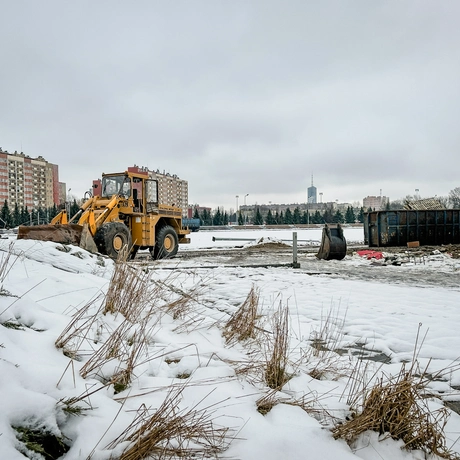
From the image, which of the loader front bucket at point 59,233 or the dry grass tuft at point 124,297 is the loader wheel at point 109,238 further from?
the dry grass tuft at point 124,297

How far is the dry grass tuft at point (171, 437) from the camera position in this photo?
160 cm

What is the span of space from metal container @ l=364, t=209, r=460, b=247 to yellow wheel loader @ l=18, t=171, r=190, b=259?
29.4ft

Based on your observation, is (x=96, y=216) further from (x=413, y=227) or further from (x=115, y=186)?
(x=413, y=227)

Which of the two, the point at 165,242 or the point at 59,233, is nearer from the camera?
the point at 59,233

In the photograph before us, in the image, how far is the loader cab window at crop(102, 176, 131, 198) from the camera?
12164mm

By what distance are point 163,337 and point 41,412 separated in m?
1.51

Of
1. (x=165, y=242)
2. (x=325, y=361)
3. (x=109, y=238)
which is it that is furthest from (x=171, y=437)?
(x=165, y=242)

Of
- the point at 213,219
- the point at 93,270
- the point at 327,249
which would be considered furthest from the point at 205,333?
the point at 213,219

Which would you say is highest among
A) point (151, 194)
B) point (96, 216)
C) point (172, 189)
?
point (172, 189)

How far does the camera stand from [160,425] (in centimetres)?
171

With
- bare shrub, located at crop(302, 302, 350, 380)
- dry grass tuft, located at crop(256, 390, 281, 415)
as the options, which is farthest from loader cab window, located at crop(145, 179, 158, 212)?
dry grass tuft, located at crop(256, 390, 281, 415)

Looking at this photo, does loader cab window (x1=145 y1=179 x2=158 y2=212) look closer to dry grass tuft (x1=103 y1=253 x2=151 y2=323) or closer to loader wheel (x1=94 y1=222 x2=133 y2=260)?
loader wheel (x1=94 y1=222 x2=133 y2=260)

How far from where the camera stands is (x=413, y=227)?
16.4 m

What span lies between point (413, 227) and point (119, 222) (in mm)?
12856
